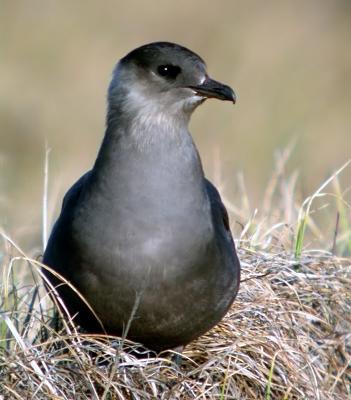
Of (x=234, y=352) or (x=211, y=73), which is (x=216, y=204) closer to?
(x=234, y=352)

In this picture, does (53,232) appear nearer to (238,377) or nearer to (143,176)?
(143,176)

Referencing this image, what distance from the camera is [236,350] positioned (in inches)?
188

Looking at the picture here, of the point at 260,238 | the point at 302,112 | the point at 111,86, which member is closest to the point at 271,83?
the point at 302,112

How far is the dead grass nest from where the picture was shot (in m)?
4.41

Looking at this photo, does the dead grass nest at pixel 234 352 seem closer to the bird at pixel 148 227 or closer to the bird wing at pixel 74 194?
the bird at pixel 148 227

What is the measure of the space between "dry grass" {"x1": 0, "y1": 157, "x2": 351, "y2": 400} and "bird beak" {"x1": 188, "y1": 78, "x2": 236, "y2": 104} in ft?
2.54

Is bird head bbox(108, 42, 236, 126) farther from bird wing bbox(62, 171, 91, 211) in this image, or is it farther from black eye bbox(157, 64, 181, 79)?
bird wing bbox(62, 171, 91, 211)

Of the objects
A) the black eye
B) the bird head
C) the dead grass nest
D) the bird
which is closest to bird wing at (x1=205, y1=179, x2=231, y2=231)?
the bird

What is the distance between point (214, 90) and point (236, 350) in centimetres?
93

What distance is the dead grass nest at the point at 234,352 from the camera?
14.5ft

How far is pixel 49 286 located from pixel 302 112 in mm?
6694

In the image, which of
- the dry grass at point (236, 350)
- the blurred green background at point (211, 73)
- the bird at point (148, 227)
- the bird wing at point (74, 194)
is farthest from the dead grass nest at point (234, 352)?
the blurred green background at point (211, 73)

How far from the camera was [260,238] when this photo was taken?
568 cm

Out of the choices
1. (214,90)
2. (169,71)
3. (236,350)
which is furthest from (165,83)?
(236,350)
